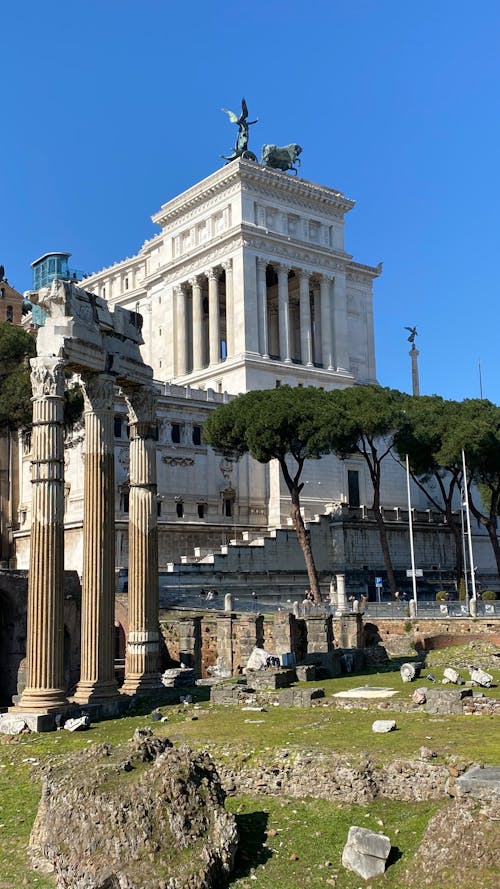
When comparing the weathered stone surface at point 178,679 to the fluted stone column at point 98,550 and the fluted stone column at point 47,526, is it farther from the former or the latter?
the fluted stone column at point 47,526

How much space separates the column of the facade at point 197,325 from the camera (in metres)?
69.6

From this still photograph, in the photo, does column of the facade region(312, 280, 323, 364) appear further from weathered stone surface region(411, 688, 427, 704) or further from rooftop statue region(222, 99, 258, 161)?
weathered stone surface region(411, 688, 427, 704)

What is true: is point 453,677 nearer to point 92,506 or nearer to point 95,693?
point 95,693

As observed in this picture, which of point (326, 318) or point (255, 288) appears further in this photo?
point (326, 318)

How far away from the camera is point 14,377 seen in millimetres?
40719

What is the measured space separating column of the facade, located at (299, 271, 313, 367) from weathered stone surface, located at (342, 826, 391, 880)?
2329 inches

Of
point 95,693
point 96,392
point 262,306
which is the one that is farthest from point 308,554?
point 262,306

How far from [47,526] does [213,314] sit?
51610 millimetres

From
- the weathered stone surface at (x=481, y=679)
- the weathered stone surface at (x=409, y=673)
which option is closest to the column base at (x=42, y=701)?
the weathered stone surface at (x=409, y=673)

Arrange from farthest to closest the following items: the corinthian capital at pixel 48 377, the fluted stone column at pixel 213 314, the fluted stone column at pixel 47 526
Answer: the fluted stone column at pixel 213 314
the corinthian capital at pixel 48 377
the fluted stone column at pixel 47 526

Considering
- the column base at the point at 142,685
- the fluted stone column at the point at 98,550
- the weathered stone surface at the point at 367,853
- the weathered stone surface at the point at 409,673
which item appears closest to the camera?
the weathered stone surface at the point at 367,853

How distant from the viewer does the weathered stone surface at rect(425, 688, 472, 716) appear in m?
15.9

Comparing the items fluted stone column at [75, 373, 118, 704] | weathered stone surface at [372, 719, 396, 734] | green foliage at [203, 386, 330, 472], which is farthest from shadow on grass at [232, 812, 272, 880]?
green foliage at [203, 386, 330, 472]

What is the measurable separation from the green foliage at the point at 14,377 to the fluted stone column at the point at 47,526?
21.9 meters
